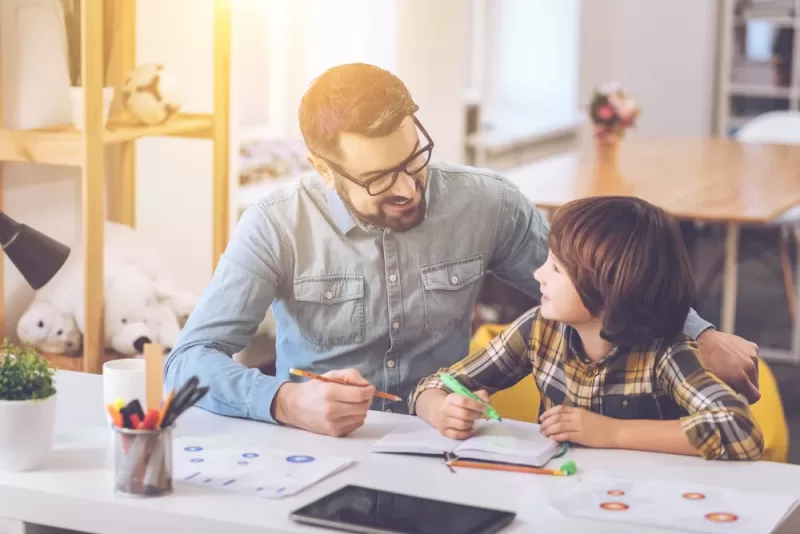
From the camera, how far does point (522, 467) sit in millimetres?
1514

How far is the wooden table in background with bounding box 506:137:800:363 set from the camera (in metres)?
3.74

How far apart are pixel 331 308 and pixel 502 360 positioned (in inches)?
12.6

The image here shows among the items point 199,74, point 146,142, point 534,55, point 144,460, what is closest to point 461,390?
point 144,460

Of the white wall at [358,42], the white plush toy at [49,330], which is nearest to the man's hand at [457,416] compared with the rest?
the white plush toy at [49,330]

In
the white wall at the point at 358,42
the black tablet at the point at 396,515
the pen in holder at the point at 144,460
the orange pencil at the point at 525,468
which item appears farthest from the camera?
the white wall at the point at 358,42

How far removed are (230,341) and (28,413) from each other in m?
0.48

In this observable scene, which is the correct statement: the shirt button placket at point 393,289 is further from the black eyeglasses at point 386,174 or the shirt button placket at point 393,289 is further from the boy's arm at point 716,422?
the boy's arm at point 716,422

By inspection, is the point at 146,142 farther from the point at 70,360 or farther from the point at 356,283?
the point at 356,283

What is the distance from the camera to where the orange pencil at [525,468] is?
4.90 feet

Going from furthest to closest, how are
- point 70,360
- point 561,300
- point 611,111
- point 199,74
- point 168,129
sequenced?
point 611,111
point 199,74
point 168,129
point 70,360
point 561,300

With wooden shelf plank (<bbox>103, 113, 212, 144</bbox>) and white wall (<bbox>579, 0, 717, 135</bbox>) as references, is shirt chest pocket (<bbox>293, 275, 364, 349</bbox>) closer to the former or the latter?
wooden shelf plank (<bbox>103, 113, 212, 144</bbox>)

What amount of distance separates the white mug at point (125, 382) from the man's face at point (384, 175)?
1.55ft

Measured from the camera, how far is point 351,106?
1874mm

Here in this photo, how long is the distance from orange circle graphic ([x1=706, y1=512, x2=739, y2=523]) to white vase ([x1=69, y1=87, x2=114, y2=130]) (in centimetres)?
168
